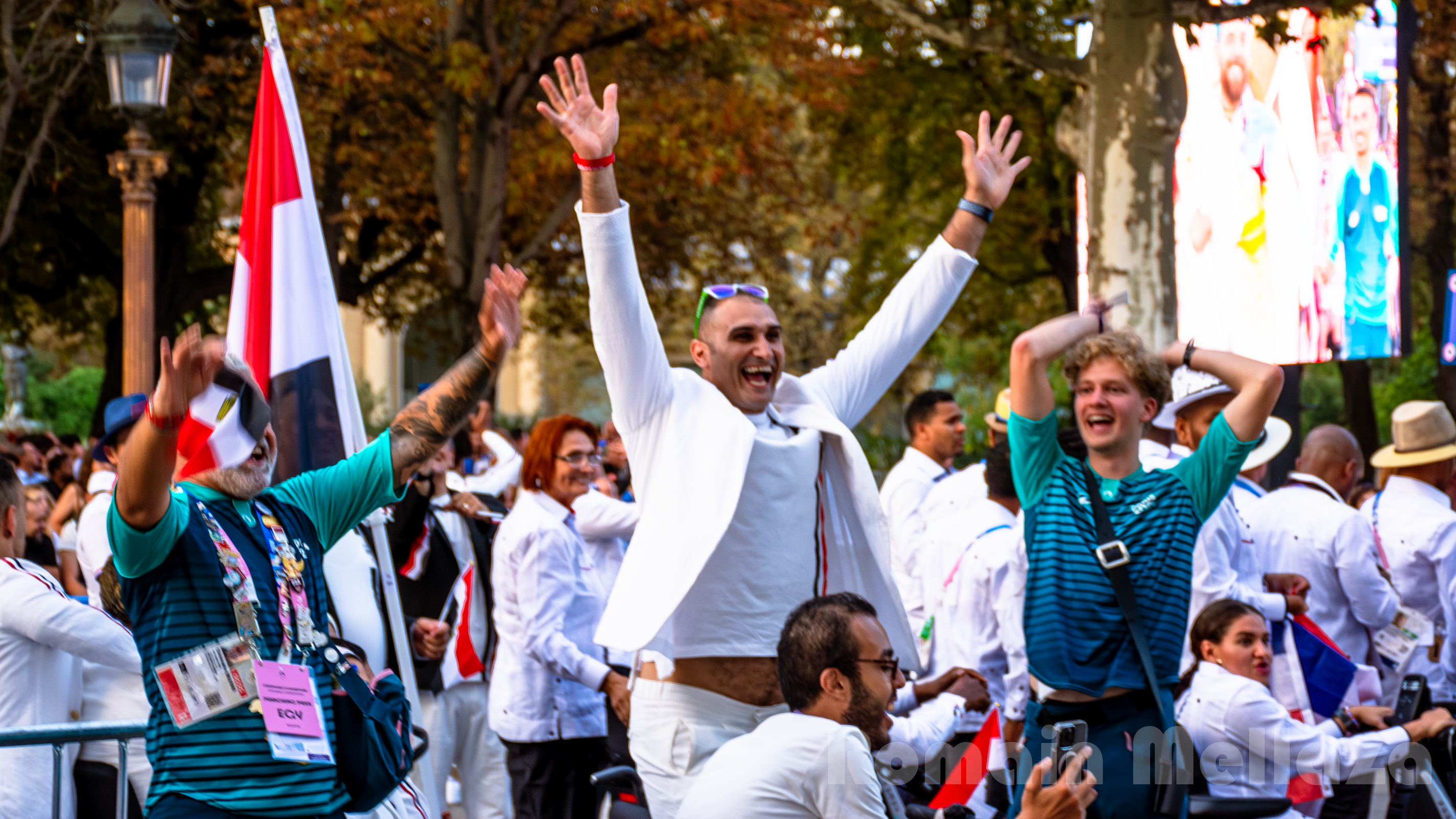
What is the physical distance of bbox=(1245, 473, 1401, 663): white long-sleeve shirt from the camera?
280 inches

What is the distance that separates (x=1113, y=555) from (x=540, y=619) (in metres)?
3.15

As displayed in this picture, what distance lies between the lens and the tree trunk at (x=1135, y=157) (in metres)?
11.4

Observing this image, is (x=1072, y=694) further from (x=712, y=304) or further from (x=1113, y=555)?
(x=712, y=304)

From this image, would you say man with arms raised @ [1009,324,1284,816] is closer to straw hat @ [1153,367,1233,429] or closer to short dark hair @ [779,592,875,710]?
short dark hair @ [779,592,875,710]

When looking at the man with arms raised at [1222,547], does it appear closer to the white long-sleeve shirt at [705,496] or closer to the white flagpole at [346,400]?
the white long-sleeve shirt at [705,496]

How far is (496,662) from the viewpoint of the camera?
7051mm

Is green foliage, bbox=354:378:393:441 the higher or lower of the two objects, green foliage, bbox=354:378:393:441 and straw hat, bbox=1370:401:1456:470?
the higher

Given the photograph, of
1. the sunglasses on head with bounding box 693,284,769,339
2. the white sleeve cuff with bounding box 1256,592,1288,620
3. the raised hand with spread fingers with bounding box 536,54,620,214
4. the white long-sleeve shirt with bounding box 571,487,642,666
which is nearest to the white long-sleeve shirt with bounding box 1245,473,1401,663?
the white sleeve cuff with bounding box 1256,592,1288,620

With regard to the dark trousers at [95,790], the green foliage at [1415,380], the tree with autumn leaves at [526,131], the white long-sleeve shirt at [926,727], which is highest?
the tree with autumn leaves at [526,131]

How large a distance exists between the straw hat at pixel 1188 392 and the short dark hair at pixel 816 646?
2582mm

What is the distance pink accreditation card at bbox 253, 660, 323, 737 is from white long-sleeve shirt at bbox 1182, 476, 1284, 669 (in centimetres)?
358

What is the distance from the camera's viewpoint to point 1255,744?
5512 mm

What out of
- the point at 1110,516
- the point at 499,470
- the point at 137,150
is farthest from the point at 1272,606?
the point at 137,150

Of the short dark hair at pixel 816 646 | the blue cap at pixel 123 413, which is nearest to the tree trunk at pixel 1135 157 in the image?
the blue cap at pixel 123 413
